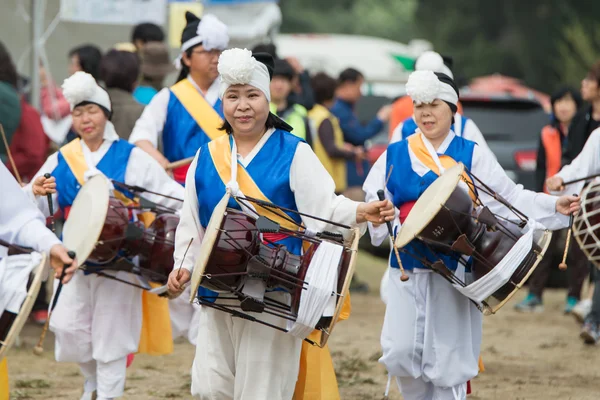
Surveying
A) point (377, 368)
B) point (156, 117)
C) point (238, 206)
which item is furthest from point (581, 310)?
point (238, 206)

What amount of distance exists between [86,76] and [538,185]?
472cm

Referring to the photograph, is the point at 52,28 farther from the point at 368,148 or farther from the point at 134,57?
the point at 368,148

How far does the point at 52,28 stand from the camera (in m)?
10.0

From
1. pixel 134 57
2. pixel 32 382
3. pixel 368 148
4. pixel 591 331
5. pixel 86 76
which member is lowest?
pixel 32 382

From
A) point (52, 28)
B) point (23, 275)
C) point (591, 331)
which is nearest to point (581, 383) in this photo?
point (591, 331)

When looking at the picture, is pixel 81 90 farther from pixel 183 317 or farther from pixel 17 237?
pixel 17 237

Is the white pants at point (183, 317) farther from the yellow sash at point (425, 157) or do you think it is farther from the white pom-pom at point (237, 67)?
the white pom-pom at point (237, 67)

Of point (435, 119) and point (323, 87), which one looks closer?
point (435, 119)

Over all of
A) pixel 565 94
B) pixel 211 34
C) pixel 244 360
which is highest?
pixel 565 94

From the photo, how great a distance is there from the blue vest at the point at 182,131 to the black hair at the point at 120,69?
99cm

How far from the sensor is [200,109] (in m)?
6.63

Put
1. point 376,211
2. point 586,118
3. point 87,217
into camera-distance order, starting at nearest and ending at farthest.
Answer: point 376,211 → point 87,217 → point 586,118

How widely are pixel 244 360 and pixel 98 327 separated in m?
1.60

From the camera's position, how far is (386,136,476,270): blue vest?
5430 mm
